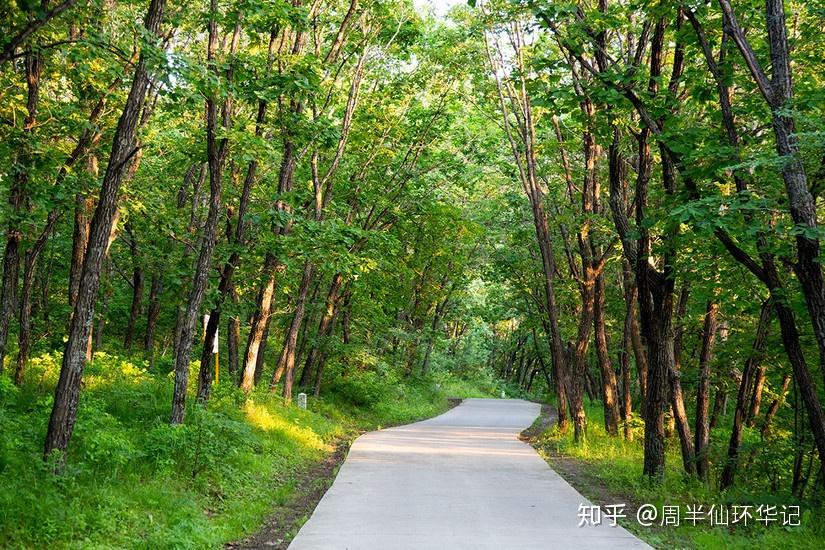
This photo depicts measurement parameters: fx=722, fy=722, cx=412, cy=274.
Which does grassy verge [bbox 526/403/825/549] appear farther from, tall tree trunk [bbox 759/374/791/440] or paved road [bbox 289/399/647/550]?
tall tree trunk [bbox 759/374/791/440]

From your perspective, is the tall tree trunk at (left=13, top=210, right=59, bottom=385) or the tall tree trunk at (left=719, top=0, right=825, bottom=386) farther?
the tall tree trunk at (left=13, top=210, right=59, bottom=385)

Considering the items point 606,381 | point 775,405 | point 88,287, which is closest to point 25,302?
point 88,287

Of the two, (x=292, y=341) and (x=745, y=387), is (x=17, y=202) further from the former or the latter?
(x=745, y=387)

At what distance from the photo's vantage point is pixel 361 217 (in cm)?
2555

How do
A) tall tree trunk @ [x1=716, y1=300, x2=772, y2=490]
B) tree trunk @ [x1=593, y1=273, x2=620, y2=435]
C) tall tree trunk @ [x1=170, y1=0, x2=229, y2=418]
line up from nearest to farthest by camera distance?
1. tall tree trunk @ [x1=170, y1=0, x2=229, y2=418]
2. tall tree trunk @ [x1=716, y1=300, x2=772, y2=490]
3. tree trunk @ [x1=593, y1=273, x2=620, y2=435]

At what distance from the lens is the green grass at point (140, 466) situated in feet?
20.8

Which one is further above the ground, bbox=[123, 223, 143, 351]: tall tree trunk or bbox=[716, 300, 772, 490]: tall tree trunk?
bbox=[123, 223, 143, 351]: tall tree trunk

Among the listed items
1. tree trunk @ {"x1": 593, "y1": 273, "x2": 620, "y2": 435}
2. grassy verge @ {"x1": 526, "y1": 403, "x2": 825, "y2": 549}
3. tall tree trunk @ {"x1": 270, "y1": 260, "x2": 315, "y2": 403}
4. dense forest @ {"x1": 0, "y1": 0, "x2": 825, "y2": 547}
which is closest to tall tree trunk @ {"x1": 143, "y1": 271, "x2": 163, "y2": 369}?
dense forest @ {"x1": 0, "y1": 0, "x2": 825, "y2": 547}

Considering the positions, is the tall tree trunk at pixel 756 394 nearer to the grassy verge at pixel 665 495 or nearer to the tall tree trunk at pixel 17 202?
the grassy verge at pixel 665 495

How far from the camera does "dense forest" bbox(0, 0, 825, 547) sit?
A: 775 cm

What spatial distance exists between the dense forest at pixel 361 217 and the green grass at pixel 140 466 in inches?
1.7

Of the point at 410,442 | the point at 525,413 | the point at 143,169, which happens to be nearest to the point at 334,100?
the point at 143,169

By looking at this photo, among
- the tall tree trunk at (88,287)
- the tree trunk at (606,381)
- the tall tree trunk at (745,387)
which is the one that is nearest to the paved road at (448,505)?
the tree trunk at (606,381)

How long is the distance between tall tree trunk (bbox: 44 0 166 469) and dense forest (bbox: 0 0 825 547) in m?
0.03
